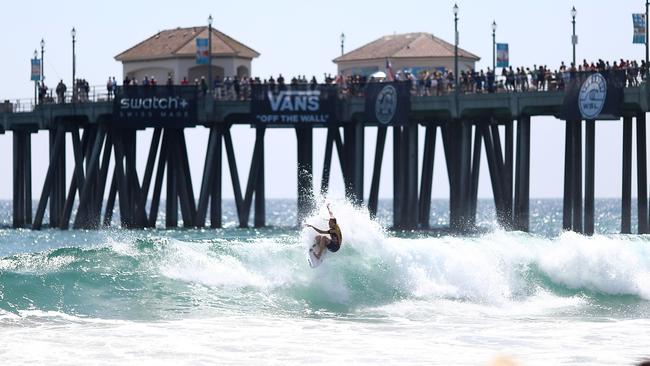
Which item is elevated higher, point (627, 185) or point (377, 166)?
point (377, 166)

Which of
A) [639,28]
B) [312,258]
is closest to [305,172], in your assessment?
[639,28]

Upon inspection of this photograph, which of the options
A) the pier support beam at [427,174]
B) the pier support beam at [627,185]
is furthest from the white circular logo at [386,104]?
the pier support beam at [627,185]

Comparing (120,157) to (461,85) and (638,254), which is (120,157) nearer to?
(461,85)

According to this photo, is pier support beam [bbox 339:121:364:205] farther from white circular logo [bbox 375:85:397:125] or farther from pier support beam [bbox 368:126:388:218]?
white circular logo [bbox 375:85:397:125]

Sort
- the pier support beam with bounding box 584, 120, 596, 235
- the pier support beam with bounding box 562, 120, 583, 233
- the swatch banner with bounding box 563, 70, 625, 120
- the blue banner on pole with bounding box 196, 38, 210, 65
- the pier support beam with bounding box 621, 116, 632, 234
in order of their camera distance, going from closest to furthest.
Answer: the swatch banner with bounding box 563, 70, 625, 120, the pier support beam with bounding box 584, 120, 596, 235, the pier support beam with bounding box 562, 120, 583, 233, the pier support beam with bounding box 621, 116, 632, 234, the blue banner on pole with bounding box 196, 38, 210, 65

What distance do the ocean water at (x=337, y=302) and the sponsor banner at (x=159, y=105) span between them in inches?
898

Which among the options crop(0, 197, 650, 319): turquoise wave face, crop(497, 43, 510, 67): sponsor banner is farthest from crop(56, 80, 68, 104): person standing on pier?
crop(0, 197, 650, 319): turquoise wave face

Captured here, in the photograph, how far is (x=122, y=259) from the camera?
40.7m

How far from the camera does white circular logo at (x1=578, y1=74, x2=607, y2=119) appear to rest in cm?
5706

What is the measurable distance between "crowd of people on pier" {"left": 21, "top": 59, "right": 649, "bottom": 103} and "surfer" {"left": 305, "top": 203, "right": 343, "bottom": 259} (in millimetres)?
21522

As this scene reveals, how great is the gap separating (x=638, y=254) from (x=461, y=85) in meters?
19.8

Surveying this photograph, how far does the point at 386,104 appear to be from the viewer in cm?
6406

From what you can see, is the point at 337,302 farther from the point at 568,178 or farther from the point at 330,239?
the point at 568,178

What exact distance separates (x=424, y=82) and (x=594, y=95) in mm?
8392
